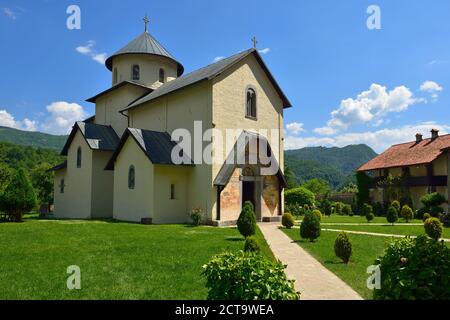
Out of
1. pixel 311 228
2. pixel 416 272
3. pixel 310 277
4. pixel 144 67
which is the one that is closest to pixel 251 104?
pixel 144 67

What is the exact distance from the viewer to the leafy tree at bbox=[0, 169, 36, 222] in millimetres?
19031

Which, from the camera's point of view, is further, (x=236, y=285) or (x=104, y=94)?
(x=104, y=94)

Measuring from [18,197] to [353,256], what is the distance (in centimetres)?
1706

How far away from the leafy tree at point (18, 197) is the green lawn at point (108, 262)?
421 cm

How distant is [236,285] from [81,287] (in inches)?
157

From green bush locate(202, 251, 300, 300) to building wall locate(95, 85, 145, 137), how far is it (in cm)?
2460

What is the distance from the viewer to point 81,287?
6.78m

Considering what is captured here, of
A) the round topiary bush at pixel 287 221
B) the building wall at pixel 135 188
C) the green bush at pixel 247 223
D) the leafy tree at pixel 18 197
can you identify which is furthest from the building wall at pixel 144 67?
the green bush at pixel 247 223

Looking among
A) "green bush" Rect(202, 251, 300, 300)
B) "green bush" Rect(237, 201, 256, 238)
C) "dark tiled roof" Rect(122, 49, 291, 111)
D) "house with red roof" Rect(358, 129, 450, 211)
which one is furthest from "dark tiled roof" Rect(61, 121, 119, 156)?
"house with red roof" Rect(358, 129, 450, 211)

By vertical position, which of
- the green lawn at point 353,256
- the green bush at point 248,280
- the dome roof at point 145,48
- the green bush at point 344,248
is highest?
the dome roof at point 145,48

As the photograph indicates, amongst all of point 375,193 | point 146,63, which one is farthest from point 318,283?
point 375,193

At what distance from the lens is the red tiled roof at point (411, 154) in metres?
34.7

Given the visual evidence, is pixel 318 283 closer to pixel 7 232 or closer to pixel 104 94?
pixel 7 232

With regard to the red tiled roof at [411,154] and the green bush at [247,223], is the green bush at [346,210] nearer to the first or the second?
the red tiled roof at [411,154]
